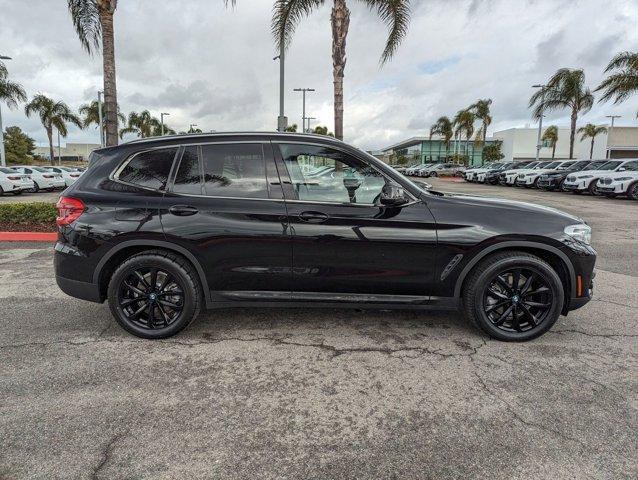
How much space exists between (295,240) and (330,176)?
621 mm

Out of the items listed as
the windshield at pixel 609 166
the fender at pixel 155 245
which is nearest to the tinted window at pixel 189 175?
the fender at pixel 155 245

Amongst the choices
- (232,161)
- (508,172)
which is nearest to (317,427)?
(232,161)

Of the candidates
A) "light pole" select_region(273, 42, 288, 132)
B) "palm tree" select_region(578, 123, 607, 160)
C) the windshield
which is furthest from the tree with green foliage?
"palm tree" select_region(578, 123, 607, 160)

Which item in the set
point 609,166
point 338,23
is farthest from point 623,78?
point 338,23

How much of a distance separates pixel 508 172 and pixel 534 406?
93.4 ft

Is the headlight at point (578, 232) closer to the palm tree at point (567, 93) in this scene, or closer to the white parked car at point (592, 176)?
the white parked car at point (592, 176)

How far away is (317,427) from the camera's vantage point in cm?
257

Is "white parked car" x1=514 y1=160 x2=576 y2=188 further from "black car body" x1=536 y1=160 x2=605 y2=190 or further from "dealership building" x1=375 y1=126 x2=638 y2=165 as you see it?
"dealership building" x1=375 y1=126 x2=638 y2=165

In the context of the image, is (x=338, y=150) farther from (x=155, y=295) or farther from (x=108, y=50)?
(x=108, y=50)

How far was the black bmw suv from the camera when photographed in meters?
3.56

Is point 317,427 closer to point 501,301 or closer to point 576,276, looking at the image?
point 501,301

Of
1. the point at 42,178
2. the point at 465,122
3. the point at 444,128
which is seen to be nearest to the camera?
the point at 42,178

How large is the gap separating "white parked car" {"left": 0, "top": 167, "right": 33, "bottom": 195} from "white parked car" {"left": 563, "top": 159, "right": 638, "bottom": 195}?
24.7 metres

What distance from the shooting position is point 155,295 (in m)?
3.71
